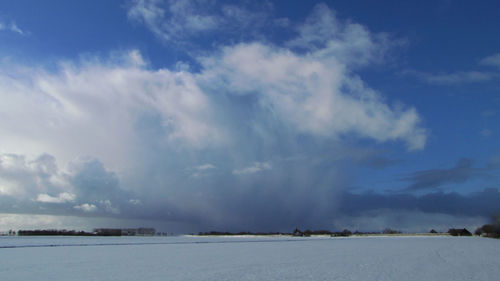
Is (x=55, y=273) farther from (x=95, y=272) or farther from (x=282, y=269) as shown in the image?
(x=282, y=269)

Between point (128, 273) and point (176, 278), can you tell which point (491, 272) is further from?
point (128, 273)

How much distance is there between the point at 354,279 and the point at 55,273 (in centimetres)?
2022

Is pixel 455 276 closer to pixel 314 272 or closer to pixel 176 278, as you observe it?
pixel 314 272

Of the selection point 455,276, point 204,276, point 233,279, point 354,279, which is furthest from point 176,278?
point 455,276

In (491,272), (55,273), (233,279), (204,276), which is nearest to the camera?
(233,279)

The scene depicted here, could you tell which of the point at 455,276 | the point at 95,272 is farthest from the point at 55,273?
the point at 455,276

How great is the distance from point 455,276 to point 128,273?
73.4ft

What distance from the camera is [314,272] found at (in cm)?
2728

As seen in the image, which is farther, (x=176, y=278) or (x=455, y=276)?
(x=455, y=276)

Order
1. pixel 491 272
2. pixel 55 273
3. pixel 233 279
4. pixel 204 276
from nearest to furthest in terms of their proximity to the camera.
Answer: pixel 233 279 → pixel 204 276 → pixel 55 273 → pixel 491 272

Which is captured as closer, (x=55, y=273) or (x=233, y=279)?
(x=233, y=279)

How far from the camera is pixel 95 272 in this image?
27.1 meters

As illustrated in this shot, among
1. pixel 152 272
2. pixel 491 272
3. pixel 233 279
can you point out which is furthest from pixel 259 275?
pixel 491 272

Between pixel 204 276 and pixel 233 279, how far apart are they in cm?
256
